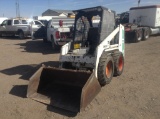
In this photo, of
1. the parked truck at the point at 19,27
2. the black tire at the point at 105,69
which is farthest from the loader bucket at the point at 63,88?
the parked truck at the point at 19,27

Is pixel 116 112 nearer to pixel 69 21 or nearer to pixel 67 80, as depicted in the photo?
pixel 67 80

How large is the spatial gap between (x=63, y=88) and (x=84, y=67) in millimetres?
950

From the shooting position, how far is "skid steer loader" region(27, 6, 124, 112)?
5781mm

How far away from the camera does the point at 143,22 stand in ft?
66.1

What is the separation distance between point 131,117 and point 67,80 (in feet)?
7.59

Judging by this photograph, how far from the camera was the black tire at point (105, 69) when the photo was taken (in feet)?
21.5

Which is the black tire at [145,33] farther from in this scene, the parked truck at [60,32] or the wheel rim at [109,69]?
the wheel rim at [109,69]

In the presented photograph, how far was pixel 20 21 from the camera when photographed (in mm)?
21984

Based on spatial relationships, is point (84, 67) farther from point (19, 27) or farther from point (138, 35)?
point (19, 27)

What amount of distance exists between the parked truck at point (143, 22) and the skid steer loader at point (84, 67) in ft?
31.6

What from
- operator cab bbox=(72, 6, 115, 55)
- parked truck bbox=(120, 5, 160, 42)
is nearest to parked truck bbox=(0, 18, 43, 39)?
parked truck bbox=(120, 5, 160, 42)

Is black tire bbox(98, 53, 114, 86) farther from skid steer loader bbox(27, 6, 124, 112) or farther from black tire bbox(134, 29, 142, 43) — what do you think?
black tire bbox(134, 29, 142, 43)

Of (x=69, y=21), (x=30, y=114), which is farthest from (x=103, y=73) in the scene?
(x=69, y=21)

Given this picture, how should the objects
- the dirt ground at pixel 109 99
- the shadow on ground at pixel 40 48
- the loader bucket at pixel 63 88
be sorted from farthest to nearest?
the shadow on ground at pixel 40 48 → the loader bucket at pixel 63 88 → the dirt ground at pixel 109 99
